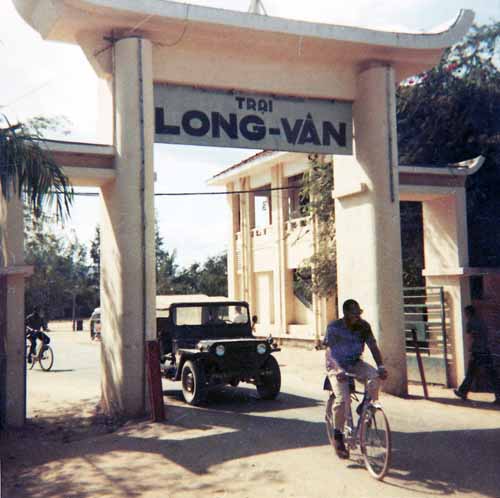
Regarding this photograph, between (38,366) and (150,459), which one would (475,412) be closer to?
(150,459)

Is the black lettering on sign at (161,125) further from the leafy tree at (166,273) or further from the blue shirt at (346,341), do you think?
the leafy tree at (166,273)

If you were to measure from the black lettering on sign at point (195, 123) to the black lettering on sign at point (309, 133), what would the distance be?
184 centimetres

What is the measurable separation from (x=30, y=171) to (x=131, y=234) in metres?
2.49

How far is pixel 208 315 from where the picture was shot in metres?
12.6

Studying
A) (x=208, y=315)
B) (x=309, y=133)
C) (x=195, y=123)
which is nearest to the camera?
(x=195, y=123)

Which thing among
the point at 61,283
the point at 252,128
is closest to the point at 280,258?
the point at 252,128

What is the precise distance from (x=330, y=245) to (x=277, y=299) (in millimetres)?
5377

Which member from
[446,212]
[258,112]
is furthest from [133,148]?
[446,212]

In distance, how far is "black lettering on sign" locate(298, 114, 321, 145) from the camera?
1163cm

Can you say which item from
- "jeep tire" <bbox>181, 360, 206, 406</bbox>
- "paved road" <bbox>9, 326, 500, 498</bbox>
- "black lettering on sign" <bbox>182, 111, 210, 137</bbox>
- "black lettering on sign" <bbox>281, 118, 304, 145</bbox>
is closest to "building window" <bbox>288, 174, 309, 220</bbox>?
"black lettering on sign" <bbox>281, 118, 304, 145</bbox>

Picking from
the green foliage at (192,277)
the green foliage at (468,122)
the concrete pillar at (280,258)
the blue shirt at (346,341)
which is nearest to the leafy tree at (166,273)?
the green foliage at (192,277)

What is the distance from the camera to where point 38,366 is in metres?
18.4

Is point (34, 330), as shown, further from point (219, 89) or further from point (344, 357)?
point (344, 357)

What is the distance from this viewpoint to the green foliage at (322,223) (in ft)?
57.3
